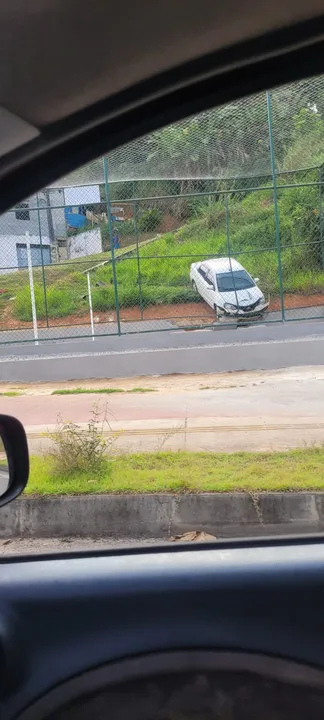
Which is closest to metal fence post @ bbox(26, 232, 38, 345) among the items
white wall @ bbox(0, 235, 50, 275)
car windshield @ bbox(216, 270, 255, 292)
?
white wall @ bbox(0, 235, 50, 275)

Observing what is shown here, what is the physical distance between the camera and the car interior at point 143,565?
54.1 inches

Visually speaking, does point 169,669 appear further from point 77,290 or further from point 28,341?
point 77,290

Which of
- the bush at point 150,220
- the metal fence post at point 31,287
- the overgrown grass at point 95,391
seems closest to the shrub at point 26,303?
the metal fence post at point 31,287

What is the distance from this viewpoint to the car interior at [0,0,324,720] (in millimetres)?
1375

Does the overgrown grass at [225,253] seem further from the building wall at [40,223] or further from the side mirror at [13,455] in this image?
the side mirror at [13,455]

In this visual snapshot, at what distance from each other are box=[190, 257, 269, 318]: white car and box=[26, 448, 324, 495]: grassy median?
897 cm

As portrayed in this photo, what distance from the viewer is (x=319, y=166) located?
14164 mm

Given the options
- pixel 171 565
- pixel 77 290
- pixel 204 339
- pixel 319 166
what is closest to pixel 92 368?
pixel 204 339

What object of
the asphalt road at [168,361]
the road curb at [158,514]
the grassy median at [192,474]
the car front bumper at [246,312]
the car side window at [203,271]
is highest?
the car side window at [203,271]

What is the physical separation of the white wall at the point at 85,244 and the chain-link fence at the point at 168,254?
0.08ft

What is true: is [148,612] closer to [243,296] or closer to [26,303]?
[243,296]

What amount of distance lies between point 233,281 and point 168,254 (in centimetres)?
134

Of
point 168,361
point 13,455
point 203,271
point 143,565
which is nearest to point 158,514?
point 143,565

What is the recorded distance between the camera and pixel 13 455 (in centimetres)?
162
